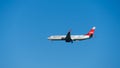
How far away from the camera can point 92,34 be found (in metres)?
199

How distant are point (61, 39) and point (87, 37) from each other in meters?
14.0

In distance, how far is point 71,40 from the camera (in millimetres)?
185000

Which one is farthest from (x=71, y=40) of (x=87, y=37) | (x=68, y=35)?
(x=87, y=37)

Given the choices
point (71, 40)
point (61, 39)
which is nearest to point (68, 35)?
point (71, 40)

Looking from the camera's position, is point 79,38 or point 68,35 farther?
point 79,38

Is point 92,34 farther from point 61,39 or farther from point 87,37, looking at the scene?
point 61,39

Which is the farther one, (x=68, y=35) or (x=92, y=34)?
(x=92, y=34)

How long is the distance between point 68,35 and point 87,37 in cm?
1961

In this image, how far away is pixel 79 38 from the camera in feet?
652

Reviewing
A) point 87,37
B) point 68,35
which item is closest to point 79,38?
point 87,37

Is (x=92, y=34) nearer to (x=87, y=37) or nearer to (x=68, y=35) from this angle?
(x=87, y=37)

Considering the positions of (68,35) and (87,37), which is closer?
(68,35)

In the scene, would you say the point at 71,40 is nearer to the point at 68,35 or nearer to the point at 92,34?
the point at 68,35

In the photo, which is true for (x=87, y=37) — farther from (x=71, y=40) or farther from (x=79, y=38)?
(x=71, y=40)
